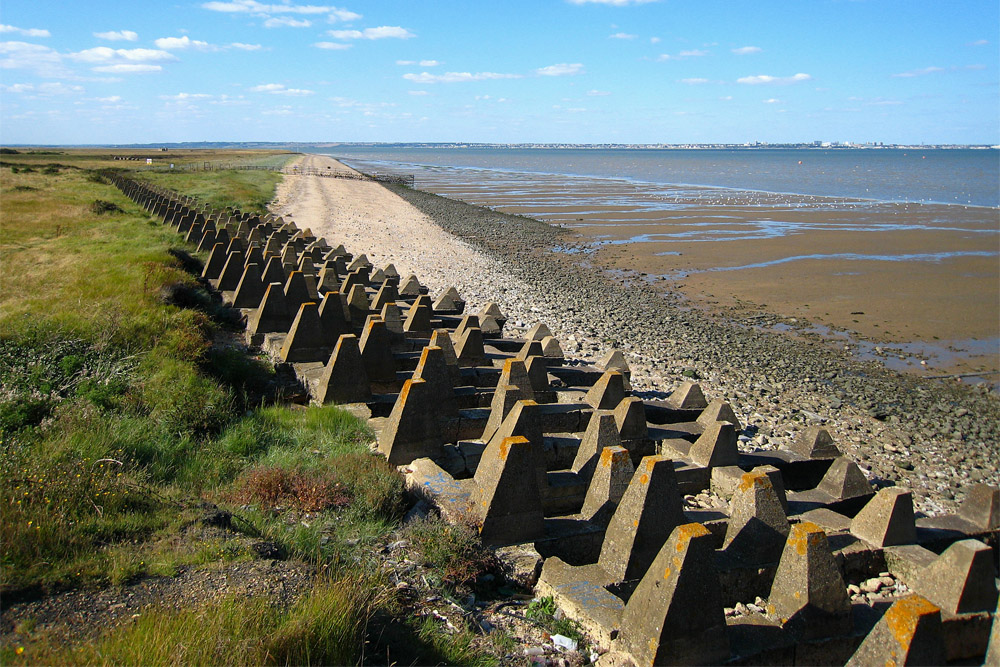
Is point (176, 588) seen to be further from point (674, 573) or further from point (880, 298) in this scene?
point (880, 298)

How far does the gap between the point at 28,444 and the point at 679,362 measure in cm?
1157

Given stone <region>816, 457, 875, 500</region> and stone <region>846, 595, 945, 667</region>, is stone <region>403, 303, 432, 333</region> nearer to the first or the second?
stone <region>816, 457, 875, 500</region>

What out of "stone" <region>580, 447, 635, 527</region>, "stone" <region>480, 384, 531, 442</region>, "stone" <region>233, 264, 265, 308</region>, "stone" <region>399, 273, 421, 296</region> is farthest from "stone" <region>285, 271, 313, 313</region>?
"stone" <region>580, 447, 635, 527</region>

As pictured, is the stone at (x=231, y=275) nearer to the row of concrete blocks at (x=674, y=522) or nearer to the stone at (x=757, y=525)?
the row of concrete blocks at (x=674, y=522)

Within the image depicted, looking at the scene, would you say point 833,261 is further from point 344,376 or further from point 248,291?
point 344,376

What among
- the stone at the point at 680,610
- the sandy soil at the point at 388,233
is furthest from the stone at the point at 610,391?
the sandy soil at the point at 388,233

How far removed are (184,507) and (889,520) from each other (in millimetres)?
5182

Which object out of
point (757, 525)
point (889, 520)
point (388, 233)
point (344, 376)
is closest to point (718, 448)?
point (889, 520)

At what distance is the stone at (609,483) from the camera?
5.02 meters

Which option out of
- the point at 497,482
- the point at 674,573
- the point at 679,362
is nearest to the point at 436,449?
the point at 497,482

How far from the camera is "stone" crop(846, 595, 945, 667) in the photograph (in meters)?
3.46

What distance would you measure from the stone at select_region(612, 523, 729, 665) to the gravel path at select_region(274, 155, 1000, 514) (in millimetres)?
6335

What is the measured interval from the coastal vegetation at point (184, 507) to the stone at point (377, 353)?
1157 millimetres

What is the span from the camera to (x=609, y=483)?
503 centimetres
